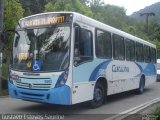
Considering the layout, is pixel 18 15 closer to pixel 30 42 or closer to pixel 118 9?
pixel 30 42

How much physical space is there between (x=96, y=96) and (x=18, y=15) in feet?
36.4

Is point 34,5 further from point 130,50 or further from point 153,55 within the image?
point 130,50

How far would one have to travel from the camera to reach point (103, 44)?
13.9 m

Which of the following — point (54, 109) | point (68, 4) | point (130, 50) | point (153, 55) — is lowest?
point (54, 109)

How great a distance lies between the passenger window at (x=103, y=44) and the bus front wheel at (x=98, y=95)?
1.09m

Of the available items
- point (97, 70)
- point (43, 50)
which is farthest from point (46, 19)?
point (97, 70)

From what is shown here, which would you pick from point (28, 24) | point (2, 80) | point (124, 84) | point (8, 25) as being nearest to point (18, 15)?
point (8, 25)

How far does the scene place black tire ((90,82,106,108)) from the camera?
13.2m

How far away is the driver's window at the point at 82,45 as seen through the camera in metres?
11.7

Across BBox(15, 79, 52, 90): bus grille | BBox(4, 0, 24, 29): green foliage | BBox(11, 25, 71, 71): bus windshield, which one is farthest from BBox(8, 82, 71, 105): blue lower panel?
BBox(4, 0, 24, 29): green foliage

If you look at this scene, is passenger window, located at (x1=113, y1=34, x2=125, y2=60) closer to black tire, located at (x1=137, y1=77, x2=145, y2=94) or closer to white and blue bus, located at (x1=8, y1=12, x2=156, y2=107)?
white and blue bus, located at (x1=8, y1=12, x2=156, y2=107)

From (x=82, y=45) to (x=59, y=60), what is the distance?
3.49ft

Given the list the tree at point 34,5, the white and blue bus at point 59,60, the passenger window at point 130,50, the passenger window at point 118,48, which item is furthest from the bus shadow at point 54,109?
the tree at point 34,5

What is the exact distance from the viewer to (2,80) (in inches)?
770
